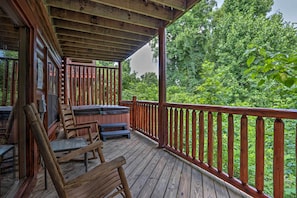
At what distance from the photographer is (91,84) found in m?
7.38

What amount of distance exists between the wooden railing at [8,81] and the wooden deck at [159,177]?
1.01 meters

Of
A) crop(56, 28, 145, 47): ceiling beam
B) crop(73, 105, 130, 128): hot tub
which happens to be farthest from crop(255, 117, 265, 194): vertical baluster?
crop(56, 28, 145, 47): ceiling beam

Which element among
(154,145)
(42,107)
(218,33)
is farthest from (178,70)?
(42,107)

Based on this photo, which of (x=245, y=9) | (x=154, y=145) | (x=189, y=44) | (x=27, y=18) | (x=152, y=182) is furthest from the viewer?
(x=189, y=44)

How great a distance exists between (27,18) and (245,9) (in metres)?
11.8

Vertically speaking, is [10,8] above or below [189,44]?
below

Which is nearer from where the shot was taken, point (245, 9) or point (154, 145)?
point (154, 145)

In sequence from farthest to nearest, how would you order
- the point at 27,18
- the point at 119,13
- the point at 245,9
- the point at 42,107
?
the point at 245,9 → the point at 119,13 → the point at 42,107 → the point at 27,18

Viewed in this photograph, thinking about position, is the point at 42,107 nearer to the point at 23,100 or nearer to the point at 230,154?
the point at 23,100

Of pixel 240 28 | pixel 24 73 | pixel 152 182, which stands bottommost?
pixel 152 182

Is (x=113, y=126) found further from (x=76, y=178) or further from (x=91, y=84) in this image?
(x=76, y=178)

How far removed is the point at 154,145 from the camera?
3986mm

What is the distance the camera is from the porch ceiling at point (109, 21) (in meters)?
3.03

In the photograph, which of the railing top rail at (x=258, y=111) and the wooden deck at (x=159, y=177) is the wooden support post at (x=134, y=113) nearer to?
the wooden deck at (x=159, y=177)
